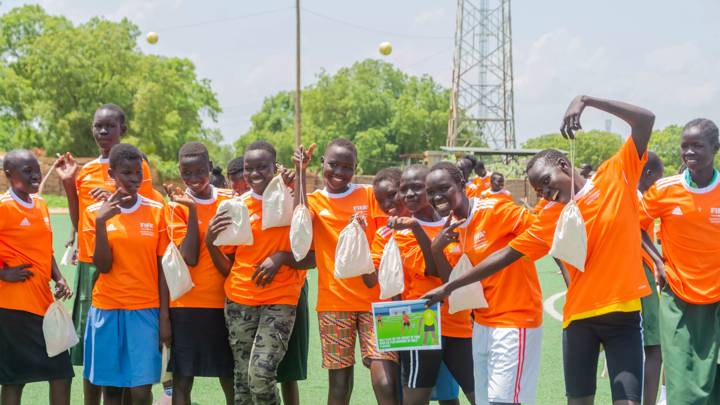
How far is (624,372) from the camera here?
178 inches

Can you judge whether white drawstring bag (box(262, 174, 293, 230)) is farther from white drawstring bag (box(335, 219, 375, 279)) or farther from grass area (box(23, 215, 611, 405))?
grass area (box(23, 215, 611, 405))

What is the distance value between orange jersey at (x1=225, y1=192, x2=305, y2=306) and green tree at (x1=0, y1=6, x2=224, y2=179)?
153 feet

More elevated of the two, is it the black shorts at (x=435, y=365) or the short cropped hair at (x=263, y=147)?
the short cropped hair at (x=263, y=147)

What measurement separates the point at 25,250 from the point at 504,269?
3.24 metres

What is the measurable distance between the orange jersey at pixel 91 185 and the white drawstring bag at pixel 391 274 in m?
1.86

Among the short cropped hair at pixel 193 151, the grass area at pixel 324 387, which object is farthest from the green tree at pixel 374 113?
the short cropped hair at pixel 193 151

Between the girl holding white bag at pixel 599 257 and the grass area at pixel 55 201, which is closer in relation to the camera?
the girl holding white bag at pixel 599 257

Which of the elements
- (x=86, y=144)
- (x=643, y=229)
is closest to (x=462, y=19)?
(x=86, y=144)

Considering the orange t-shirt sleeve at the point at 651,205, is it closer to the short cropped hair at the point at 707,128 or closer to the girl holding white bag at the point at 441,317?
the short cropped hair at the point at 707,128

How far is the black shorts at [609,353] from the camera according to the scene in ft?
14.8

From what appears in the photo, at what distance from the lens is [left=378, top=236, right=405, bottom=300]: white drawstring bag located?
16.4 ft

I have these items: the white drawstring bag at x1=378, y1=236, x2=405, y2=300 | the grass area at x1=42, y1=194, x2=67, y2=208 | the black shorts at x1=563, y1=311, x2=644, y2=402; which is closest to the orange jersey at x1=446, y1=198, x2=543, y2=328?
the black shorts at x1=563, y1=311, x2=644, y2=402

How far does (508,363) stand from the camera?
15.4 ft

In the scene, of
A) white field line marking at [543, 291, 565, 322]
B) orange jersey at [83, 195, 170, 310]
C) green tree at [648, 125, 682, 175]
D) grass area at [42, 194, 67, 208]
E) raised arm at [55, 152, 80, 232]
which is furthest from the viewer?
green tree at [648, 125, 682, 175]
